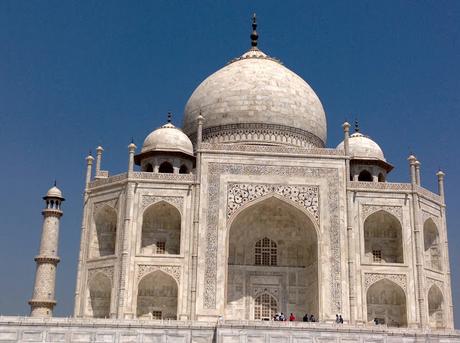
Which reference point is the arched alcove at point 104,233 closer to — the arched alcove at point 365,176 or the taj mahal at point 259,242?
the taj mahal at point 259,242

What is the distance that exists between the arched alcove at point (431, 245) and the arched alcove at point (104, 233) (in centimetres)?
1032

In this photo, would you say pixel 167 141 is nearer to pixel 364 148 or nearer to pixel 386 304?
pixel 364 148

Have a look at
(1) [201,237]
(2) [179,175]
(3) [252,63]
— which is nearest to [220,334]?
(1) [201,237]

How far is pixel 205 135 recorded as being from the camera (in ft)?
86.1

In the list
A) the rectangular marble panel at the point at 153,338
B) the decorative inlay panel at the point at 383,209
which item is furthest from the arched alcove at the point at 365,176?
the rectangular marble panel at the point at 153,338

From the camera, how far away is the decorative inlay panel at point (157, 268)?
2144 centimetres

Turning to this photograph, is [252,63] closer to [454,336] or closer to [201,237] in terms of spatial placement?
[201,237]

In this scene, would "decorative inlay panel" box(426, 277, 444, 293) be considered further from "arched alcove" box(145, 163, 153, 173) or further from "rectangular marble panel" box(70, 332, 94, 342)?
"rectangular marble panel" box(70, 332, 94, 342)

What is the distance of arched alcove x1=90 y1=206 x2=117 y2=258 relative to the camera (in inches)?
902

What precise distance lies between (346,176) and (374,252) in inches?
108

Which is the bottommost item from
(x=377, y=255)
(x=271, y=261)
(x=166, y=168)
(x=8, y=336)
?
(x=8, y=336)

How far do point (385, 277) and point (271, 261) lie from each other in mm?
3695

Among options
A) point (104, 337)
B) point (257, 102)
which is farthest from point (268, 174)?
point (104, 337)

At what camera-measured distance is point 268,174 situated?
2245 cm
